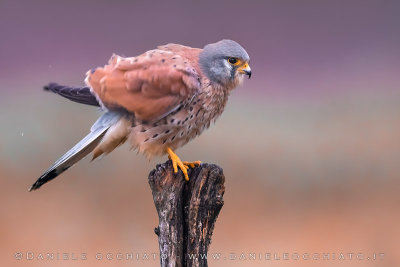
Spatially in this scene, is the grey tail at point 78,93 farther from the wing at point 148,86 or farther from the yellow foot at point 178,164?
the yellow foot at point 178,164

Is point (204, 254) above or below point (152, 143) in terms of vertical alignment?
below

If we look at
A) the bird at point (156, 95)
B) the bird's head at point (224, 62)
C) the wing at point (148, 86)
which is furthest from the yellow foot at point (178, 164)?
the bird's head at point (224, 62)

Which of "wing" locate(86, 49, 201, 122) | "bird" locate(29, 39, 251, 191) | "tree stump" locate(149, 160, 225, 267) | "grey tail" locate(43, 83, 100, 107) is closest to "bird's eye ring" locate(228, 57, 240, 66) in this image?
"bird" locate(29, 39, 251, 191)

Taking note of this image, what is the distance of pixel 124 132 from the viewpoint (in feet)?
7.20

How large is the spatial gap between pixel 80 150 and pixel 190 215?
52cm

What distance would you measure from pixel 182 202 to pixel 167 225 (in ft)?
0.37

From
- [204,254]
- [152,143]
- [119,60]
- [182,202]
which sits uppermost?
[119,60]

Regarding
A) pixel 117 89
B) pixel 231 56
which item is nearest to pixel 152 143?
pixel 117 89

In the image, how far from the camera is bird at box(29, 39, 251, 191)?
2096 mm

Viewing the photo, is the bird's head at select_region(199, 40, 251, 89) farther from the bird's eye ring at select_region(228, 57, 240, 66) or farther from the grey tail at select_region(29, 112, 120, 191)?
the grey tail at select_region(29, 112, 120, 191)

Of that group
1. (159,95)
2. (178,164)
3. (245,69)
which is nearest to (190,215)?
(178,164)

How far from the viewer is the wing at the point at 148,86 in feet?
6.86

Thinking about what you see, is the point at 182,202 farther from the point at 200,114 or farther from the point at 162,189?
the point at 200,114

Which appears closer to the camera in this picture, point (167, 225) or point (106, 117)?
point (167, 225)
